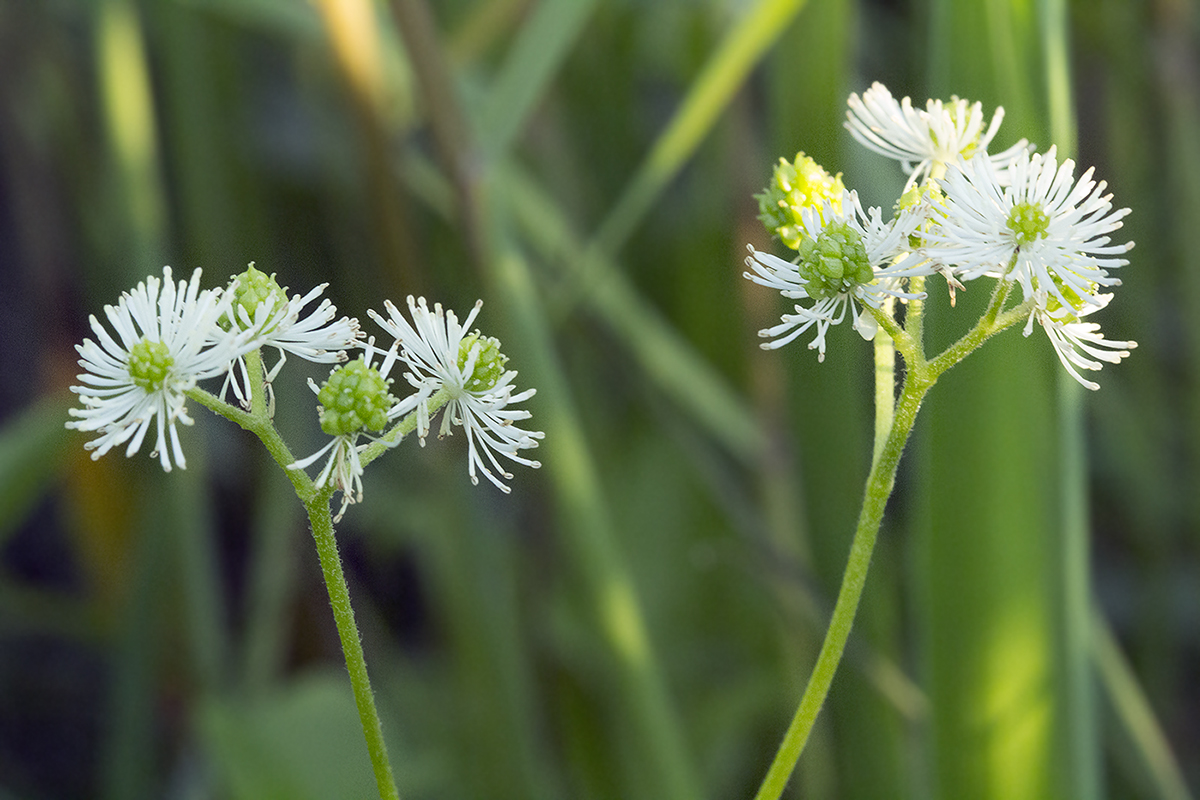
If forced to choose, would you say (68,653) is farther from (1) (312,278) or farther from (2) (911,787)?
(2) (911,787)

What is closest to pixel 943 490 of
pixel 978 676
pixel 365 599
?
pixel 978 676

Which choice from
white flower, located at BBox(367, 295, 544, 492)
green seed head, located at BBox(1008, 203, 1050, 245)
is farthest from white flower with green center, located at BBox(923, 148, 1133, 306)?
white flower, located at BBox(367, 295, 544, 492)

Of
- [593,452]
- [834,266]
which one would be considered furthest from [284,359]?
[593,452]

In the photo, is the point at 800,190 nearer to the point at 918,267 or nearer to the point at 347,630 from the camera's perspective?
the point at 918,267

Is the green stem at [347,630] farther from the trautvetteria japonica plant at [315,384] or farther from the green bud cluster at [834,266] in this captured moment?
the green bud cluster at [834,266]

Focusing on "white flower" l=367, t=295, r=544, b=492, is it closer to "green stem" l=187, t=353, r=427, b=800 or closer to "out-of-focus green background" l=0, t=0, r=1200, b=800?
"green stem" l=187, t=353, r=427, b=800

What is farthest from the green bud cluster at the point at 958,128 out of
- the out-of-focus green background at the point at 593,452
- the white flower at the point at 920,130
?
the out-of-focus green background at the point at 593,452

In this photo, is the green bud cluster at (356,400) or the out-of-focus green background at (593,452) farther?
the out-of-focus green background at (593,452)
